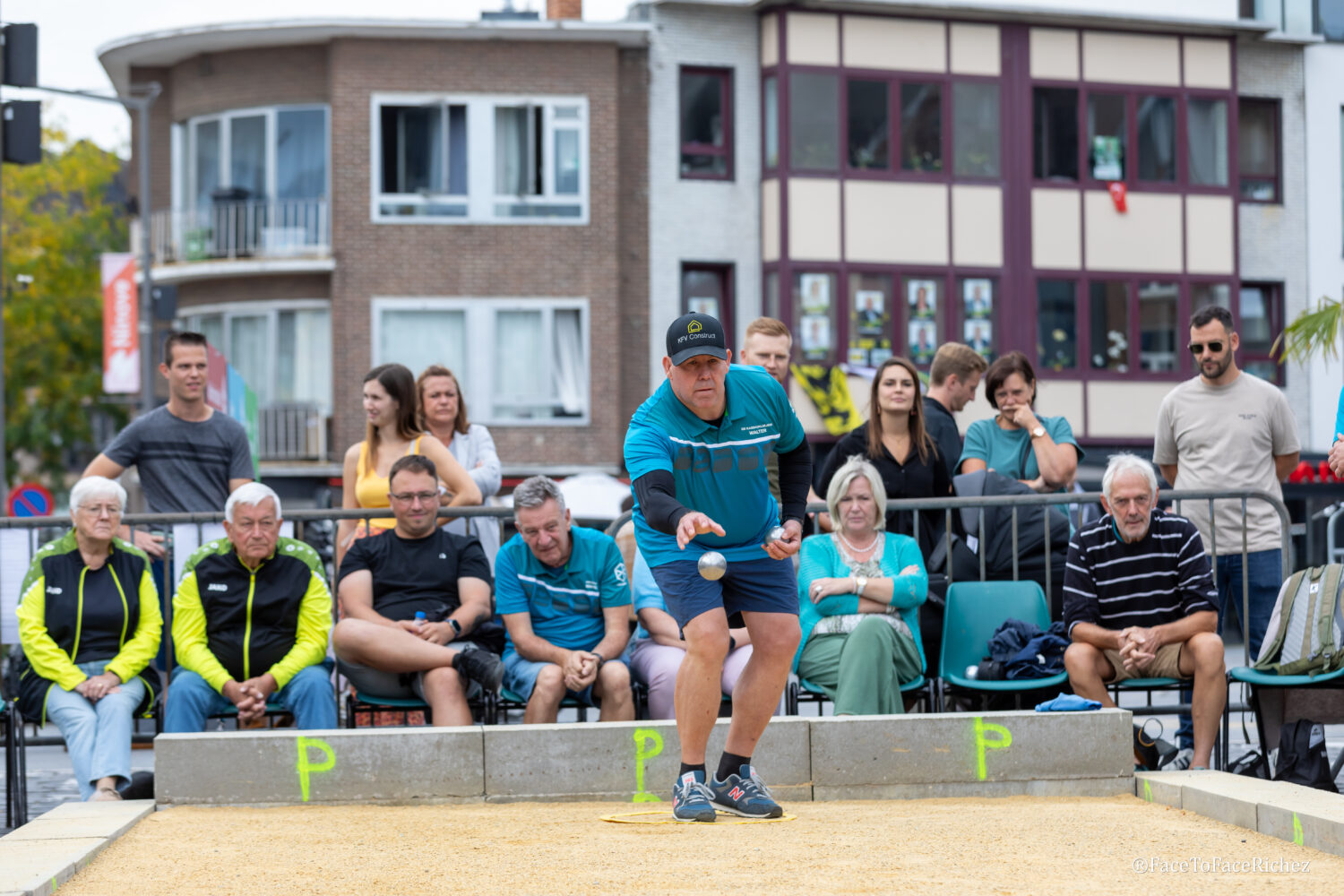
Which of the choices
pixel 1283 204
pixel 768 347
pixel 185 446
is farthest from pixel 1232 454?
pixel 1283 204

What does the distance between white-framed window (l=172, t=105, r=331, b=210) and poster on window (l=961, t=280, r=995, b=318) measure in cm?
1094

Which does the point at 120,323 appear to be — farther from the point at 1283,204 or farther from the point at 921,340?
the point at 1283,204

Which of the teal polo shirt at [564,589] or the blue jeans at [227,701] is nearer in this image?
the blue jeans at [227,701]

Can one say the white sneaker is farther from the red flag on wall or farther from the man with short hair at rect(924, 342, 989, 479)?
the red flag on wall

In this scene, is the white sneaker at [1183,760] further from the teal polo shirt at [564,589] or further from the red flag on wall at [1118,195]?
the red flag on wall at [1118,195]

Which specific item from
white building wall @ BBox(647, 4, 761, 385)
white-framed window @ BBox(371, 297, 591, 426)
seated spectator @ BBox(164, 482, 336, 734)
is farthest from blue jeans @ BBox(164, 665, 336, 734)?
white building wall @ BBox(647, 4, 761, 385)

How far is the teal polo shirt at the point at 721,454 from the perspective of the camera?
627 centimetres

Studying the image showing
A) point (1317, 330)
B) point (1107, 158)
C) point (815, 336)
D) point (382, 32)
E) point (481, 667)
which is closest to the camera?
point (481, 667)

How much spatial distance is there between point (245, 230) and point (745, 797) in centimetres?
2438

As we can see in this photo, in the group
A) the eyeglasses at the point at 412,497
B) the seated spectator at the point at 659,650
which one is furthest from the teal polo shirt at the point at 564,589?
the eyeglasses at the point at 412,497

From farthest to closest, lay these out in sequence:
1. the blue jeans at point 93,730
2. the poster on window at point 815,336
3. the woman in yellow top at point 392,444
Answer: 1. the poster on window at point 815,336
2. the woman in yellow top at point 392,444
3. the blue jeans at point 93,730

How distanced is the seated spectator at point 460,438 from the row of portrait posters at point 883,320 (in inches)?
706
